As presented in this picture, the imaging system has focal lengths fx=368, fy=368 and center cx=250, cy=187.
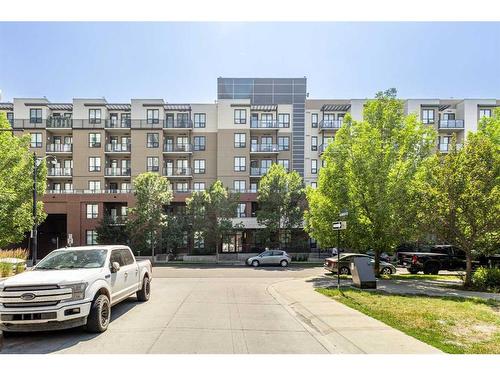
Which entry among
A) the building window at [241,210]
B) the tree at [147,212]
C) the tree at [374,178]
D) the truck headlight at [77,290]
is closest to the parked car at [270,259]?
the tree at [374,178]

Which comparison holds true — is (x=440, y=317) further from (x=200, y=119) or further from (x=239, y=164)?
(x=200, y=119)

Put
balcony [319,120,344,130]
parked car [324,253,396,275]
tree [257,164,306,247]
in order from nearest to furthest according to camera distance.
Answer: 1. parked car [324,253,396,275]
2. tree [257,164,306,247]
3. balcony [319,120,344,130]

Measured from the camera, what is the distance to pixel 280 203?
37375 millimetres

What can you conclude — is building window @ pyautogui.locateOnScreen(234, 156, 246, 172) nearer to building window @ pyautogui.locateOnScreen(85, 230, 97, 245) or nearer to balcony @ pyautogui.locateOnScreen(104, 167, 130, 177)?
balcony @ pyautogui.locateOnScreen(104, 167, 130, 177)

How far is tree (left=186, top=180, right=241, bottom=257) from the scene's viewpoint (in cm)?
3606

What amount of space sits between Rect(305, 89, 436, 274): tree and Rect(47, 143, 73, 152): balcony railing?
37.4m

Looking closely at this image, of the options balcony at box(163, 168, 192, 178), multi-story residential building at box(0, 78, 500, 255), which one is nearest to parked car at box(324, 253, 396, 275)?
multi-story residential building at box(0, 78, 500, 255)

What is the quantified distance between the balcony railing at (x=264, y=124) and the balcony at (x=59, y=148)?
77.8 ft

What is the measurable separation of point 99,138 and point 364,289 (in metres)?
41.6

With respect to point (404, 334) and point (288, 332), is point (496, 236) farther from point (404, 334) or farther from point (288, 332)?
point (288, 332)

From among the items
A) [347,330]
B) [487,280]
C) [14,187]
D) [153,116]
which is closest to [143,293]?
[347,330]

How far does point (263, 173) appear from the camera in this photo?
4788cm

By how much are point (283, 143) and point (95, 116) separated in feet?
81.1

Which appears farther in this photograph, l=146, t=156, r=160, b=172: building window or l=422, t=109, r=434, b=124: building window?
l=422, t=109, r=434, b=124: building window
